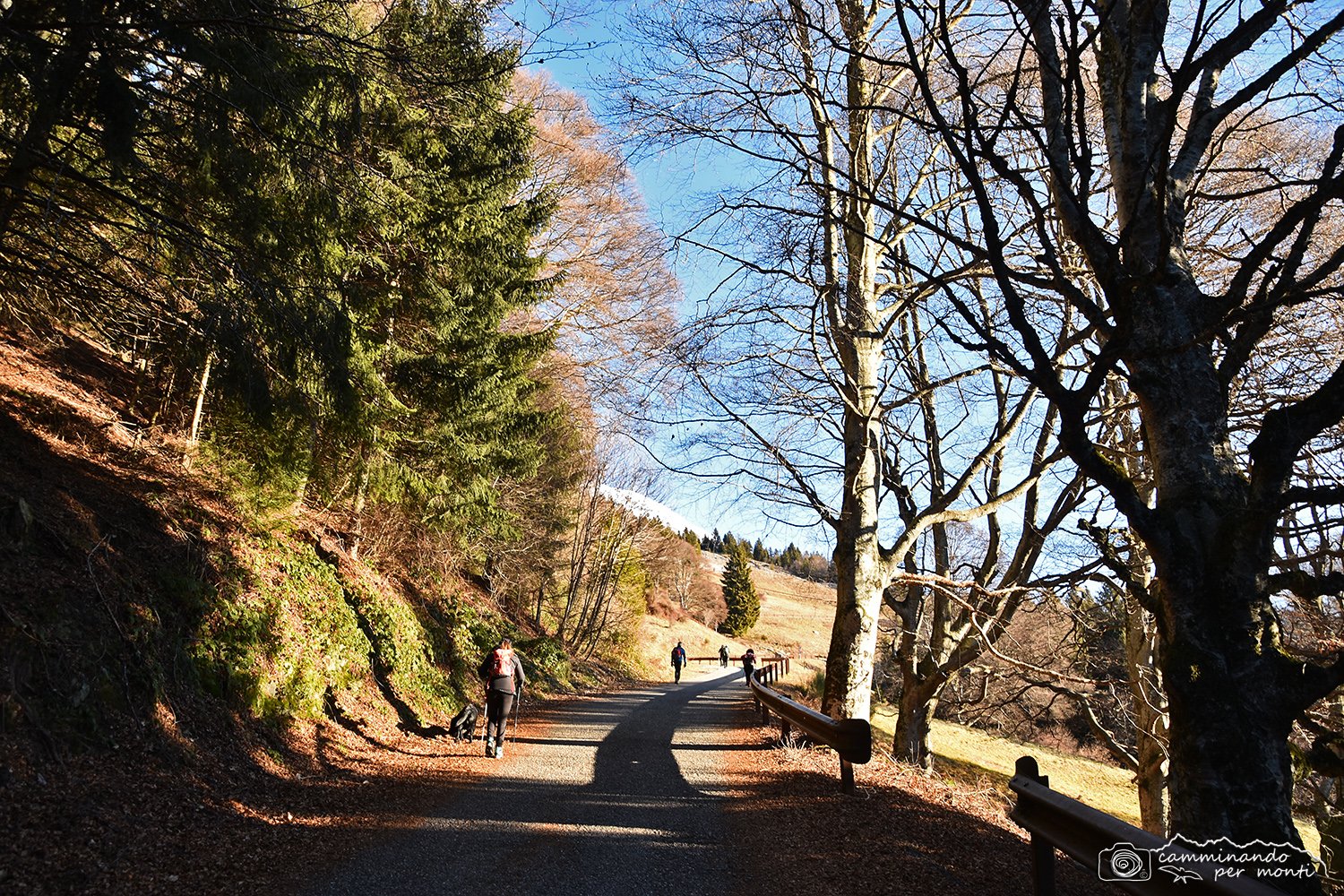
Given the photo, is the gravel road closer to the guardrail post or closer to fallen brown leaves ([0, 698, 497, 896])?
fallen brown leaves ([0, 698, 497, 896])

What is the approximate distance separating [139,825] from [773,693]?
7759 millimetres

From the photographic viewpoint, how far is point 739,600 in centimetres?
6631

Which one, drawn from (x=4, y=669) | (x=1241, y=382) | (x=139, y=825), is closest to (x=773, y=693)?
(x=1241, y=382)

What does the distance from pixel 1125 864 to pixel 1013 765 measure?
1584 cm

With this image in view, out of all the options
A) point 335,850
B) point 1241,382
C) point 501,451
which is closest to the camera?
point 335,850

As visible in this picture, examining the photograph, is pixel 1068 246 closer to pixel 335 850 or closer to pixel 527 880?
pixel 527 880

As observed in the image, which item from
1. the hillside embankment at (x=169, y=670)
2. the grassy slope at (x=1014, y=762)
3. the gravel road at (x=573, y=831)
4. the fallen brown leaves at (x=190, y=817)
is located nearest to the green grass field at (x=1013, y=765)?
the grassy slope at (x=1014, y=762)

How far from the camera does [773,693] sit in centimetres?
1068

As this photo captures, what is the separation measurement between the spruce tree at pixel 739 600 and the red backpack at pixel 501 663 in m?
57.6

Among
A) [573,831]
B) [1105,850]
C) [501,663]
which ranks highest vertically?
[1105,850]

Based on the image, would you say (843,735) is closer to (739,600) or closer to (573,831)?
(573,831)

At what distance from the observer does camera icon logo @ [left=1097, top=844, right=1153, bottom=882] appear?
3193 mm
